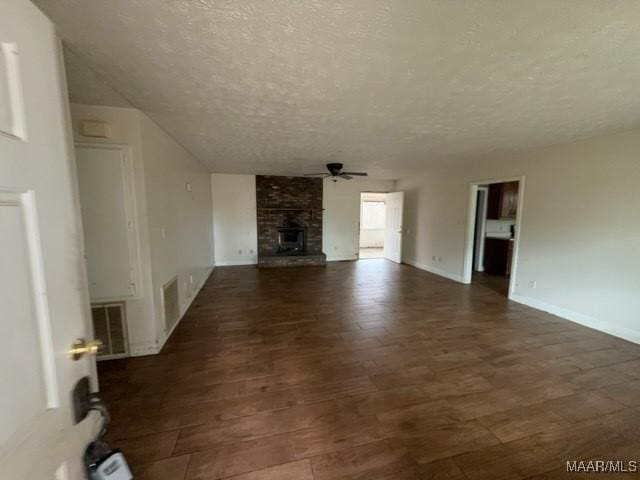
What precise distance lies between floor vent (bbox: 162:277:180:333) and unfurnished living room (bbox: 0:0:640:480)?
0.04 m

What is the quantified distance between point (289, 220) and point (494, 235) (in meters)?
4.85

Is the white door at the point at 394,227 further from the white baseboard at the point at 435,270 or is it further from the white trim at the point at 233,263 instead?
the white trim at the point at 233,263

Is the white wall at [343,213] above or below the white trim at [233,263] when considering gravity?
above

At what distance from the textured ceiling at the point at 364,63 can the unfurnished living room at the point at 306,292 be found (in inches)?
0.6

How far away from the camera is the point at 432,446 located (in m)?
1.59

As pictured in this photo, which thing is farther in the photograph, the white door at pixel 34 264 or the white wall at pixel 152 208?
the white wall at pixel 152 208

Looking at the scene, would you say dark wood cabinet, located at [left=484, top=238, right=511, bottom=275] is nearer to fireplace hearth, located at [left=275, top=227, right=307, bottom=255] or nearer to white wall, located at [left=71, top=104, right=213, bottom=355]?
fireplace hearth, located at [left=275, top=227, right=307, bottom=255]

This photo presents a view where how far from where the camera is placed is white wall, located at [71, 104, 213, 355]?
2.24 metres

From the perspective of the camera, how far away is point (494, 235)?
5.79 metres

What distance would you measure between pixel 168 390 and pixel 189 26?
245 cm

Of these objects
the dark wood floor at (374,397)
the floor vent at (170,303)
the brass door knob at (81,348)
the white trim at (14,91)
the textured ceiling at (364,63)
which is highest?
the textured ceiling at (364,63)

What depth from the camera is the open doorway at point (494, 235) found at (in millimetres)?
5192

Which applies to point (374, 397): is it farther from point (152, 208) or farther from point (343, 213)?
point (343, 213)

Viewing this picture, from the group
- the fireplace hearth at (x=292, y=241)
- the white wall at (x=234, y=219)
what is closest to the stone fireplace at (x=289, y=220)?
the fireplace hearth at (x=292, y=241)
